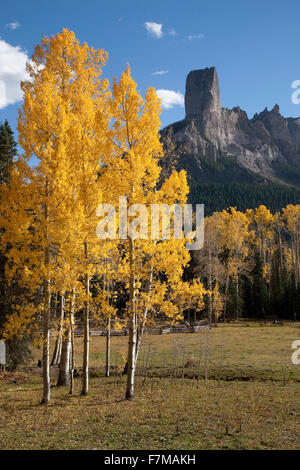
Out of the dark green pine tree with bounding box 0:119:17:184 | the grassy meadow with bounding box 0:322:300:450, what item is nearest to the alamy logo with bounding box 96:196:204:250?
the grassy meadow with bounding box 0:322:300:450

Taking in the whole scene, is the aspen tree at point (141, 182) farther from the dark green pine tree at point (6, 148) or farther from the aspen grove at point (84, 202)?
the dark green pine tree at point (6, 148)

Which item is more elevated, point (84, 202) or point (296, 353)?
point (84, 202)

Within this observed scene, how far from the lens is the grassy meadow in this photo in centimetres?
672

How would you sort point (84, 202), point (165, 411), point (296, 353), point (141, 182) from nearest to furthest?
point (165, 411) → point (141, 182) → point (84, 202) → point (296, 353)

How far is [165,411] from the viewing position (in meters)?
9.12

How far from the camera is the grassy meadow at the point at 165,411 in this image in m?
6.72

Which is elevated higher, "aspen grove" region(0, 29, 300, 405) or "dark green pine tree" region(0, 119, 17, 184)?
"dark green pine tree" region(0, 119, 17, 184)

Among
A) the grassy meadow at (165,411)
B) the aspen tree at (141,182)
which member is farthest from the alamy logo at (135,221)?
the grassy meadow at (165,411)

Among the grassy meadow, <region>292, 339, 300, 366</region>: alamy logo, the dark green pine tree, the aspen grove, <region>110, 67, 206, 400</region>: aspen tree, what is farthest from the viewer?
the dark green pine tree

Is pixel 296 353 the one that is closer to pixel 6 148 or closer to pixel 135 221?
pixel 135 221

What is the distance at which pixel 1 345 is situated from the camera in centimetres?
1584

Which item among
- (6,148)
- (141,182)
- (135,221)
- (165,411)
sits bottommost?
(165,411)

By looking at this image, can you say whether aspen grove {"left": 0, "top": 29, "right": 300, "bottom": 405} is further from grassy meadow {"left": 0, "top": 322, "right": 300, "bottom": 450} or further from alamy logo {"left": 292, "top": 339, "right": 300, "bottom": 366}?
alamy logo {"left": 292, "top": 339, "right": 300, "bottom": 366}

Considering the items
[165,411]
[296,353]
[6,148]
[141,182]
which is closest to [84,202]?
[141,182]
